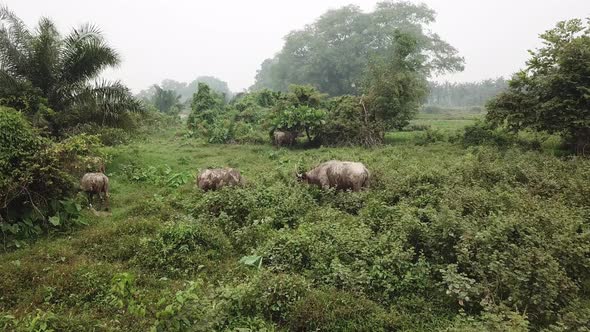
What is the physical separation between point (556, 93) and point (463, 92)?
72153 mm

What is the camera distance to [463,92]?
7956 cm

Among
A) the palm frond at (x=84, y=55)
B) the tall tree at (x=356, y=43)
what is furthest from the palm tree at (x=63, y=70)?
the tall tree at (x=356, y=43)

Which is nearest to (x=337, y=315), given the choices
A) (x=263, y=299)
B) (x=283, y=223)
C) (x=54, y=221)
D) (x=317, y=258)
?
(x=263, y=299)

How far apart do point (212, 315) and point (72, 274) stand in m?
3.39

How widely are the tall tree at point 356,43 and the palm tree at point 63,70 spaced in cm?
3425

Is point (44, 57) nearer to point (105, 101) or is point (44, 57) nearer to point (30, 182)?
point (105, 101)

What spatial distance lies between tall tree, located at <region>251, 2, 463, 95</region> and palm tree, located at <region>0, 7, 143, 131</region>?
34.2 meters

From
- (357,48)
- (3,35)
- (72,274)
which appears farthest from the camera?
(357,48)

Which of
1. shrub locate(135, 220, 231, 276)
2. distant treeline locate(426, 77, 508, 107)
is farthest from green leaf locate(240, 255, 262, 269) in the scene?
distant treeline locate(426, 77, 508, 107)

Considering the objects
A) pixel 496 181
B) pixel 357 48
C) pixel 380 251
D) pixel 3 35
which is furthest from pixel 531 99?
pixel 357 48

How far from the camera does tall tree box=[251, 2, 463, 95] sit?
47281 mm

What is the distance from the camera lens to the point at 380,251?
648cm

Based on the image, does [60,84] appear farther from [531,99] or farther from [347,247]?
[531,99]

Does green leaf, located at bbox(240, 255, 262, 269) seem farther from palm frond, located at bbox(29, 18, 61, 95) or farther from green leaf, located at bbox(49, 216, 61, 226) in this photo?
palm frond, located at bbox(29, 18, 61, 95)
